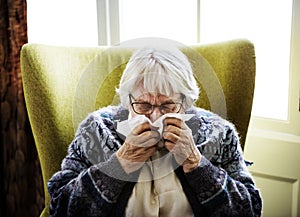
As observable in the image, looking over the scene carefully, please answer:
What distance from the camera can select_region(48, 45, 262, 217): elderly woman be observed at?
1.13m

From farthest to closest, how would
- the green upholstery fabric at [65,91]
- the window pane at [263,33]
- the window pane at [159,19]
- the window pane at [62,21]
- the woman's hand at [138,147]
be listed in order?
the window pane at [62,21] → the window pane at [159,19] → the window pane at [263,33] → the green upholstery fabric at [65,91] → the woman's hand at [138,147]

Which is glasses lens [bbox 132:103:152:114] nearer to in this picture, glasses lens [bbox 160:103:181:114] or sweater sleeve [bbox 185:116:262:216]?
glasses lens [bbox 160:103:181:114]

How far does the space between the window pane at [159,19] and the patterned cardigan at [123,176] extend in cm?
57

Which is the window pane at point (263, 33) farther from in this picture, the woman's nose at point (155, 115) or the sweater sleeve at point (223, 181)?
the woman's nose at point (155, 115)

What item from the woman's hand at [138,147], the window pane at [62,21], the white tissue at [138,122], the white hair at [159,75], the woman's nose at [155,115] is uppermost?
the window pane at [62,21]

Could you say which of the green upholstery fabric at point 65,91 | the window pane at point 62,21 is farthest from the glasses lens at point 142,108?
the window pane at point 62,21

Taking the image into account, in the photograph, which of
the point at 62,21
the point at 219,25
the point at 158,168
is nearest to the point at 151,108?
the point at 158,168

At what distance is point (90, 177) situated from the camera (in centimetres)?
116

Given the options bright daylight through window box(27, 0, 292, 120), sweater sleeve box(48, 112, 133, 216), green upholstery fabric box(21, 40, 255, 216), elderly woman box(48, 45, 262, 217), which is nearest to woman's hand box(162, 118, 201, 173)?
elderly woman box(48, 45, 262, 217)

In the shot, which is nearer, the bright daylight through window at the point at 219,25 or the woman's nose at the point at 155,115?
the woman's nose at the point at 155,115

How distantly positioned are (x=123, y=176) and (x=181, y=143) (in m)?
0.14

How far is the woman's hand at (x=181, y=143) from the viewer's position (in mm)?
1120

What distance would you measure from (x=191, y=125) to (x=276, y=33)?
2.01ft

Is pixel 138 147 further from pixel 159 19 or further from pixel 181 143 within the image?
pixel 159 19
